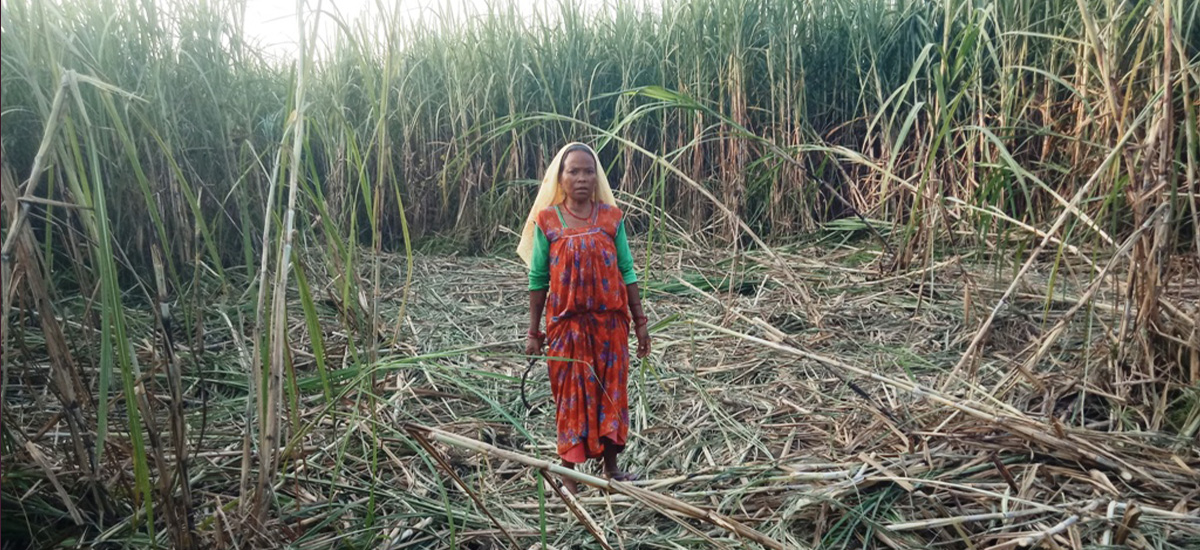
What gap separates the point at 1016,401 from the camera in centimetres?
224

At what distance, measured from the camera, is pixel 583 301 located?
215 cm

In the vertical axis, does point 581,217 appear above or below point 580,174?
below

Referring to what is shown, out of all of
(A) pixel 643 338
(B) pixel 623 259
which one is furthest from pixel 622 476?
(B) pixel 623 259

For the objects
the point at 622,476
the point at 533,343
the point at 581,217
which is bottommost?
the point at 622,476

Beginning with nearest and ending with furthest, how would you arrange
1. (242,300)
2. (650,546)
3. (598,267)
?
(650,546)
(598,267)
(242,300)

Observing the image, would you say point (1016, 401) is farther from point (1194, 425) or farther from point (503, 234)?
point (503, 234)

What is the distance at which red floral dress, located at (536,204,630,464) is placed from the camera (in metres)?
2.16

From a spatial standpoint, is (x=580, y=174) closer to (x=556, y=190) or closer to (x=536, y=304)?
(x=556, y=190)

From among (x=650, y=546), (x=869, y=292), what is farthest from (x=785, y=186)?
(x=650, y=546)

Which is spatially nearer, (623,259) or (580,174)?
(580,174)

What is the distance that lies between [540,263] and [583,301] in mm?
164

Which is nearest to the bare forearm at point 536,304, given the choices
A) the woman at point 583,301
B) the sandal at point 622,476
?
the woman at point 583,301

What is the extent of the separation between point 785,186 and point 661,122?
93cm

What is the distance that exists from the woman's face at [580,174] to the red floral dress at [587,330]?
0.08 meters
